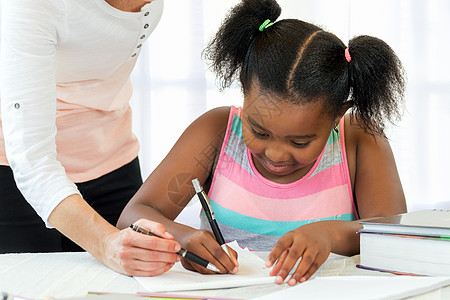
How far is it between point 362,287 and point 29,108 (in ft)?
1.88

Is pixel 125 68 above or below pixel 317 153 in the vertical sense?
above

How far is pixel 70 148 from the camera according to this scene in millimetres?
1277

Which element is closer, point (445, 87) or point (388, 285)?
point (388, 285)

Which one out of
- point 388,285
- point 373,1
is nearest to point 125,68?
point 388,285

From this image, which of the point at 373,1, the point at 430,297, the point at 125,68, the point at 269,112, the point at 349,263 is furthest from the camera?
the point at 373,1

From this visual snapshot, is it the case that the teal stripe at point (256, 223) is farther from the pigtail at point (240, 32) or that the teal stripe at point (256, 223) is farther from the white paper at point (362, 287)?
the white paper at point (362, 287)

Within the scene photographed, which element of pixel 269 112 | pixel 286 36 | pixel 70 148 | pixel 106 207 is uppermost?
pixel 286 36

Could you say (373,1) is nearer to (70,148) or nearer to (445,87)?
(445,87)

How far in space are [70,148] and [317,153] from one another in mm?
560

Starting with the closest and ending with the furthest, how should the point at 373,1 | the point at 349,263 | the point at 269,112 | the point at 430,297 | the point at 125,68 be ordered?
1. the point at 430,297
2. the point at 349,263
3. the point at 269,112
4. the point at 125,68
5. the point at 373,1

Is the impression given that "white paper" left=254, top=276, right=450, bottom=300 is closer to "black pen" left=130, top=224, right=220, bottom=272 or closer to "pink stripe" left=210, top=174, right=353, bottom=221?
"black pen" left=130, top=224, right=220, bottom=272

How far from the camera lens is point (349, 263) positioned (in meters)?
0.93

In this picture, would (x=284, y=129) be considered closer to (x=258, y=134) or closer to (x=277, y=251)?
(x=258, y=134)

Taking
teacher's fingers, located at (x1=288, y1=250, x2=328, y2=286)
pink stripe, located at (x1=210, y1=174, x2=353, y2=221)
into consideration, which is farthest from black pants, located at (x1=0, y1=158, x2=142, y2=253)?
teacher's fingers, located at (x1=288, y1=250, x2=328, y2=286)
